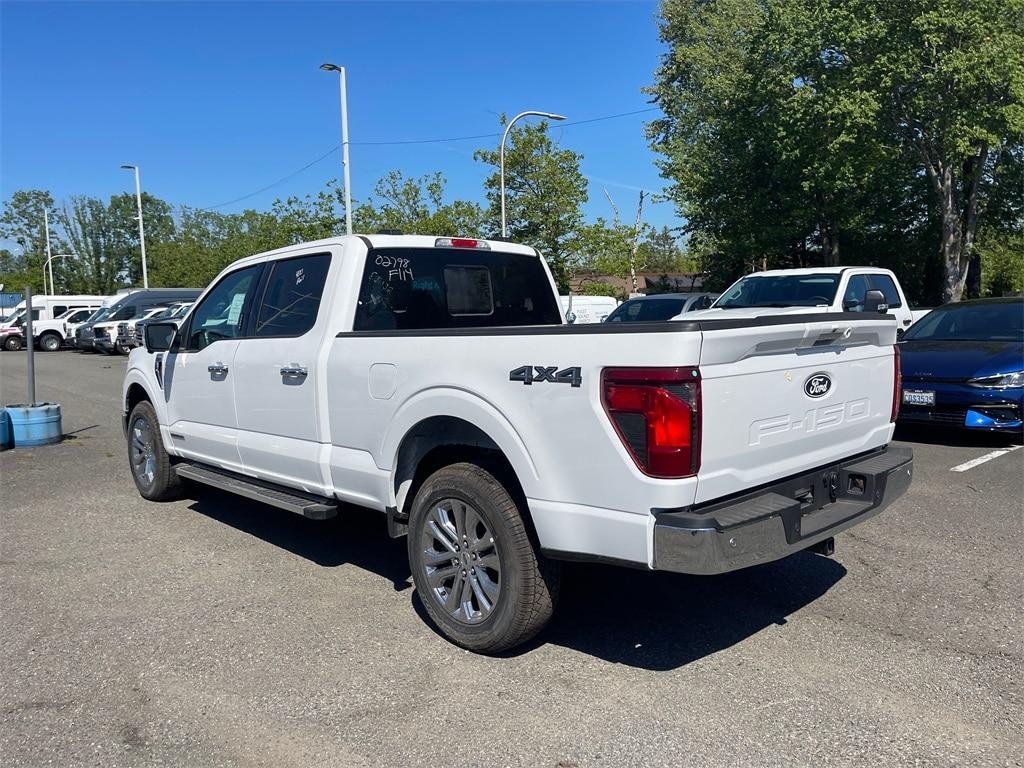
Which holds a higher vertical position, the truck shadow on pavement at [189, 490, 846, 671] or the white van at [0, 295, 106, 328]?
the white van at [0, 295, 106, 328]

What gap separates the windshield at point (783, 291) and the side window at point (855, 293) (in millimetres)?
190

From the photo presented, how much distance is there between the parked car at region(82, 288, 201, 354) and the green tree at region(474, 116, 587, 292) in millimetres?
12052

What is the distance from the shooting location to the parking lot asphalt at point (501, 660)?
10.1ft

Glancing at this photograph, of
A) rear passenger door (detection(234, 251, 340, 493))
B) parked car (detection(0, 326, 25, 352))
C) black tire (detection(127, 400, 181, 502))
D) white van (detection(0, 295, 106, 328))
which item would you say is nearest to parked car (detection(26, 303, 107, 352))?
parked car (detection(0, 326, 25, 352))

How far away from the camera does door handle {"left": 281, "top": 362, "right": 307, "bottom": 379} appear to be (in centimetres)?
469

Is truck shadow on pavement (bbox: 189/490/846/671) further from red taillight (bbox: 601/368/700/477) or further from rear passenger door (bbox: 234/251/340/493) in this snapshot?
red taillight (bbox: 601/368/700/477)

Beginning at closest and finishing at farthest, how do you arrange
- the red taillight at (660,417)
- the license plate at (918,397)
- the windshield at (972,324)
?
the red taillight at (660,417)
the license plate at (918,397)
the windshield at (972,324)

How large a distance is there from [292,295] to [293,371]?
569 mm

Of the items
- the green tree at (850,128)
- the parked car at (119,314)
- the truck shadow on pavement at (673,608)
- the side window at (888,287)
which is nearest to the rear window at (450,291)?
the truck shadow on pavement at (673,608)

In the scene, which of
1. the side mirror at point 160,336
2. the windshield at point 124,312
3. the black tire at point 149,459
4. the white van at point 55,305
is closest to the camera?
the side mirror at point 160,336

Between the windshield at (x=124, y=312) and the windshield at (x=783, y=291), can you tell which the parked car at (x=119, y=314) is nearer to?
the windshield at (x=124, y=312)

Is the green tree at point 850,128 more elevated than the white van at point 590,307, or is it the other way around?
the green tree at point 850,128

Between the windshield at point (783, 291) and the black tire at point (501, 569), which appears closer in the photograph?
the black tire at point (501, 569)

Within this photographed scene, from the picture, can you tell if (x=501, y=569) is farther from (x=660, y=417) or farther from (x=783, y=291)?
(x=783, y=291)
